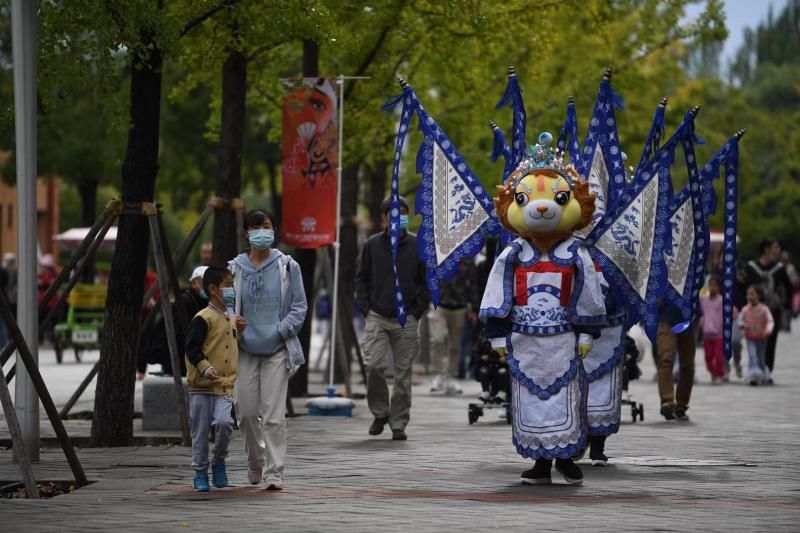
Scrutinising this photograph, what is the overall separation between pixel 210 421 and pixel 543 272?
7.84 feet

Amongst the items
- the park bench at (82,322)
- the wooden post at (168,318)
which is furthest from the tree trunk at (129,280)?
the park bench at (82,322)

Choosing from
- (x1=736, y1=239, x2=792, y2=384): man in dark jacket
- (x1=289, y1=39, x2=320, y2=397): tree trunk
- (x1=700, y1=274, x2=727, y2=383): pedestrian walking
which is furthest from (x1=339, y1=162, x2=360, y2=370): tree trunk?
(x1=736, y1=239, x2=792, y2=384): man in dark jacket

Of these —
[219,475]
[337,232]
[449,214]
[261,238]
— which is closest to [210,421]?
[219,475]

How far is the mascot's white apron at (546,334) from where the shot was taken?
1236cm

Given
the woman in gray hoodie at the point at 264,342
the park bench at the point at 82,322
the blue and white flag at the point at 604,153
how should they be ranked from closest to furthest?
the woman in gray hoodie at the point at 264,342, the blue and white flag at the point at 604,153, the park bench at the point at 82,322

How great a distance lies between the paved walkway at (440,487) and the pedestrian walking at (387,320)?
12.5 inches

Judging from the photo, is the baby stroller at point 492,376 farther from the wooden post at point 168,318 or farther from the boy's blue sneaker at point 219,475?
the boy's blue sneaker at point 219,475

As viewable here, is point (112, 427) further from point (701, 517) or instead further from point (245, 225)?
point (701, 517)

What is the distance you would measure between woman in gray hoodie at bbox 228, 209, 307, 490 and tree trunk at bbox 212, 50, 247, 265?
604 cm

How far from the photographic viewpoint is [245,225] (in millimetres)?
12164

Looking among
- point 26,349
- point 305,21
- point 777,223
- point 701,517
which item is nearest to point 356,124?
point 305,21

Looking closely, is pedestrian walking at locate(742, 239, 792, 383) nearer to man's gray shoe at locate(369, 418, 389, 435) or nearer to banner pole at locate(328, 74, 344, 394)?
banner pole at locate(328, 74, 344, 394)

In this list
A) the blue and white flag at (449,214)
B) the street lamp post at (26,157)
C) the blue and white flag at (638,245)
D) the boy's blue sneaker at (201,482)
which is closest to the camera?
the boy's blue sneaker at (201,482)

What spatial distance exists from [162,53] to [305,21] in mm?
1411
